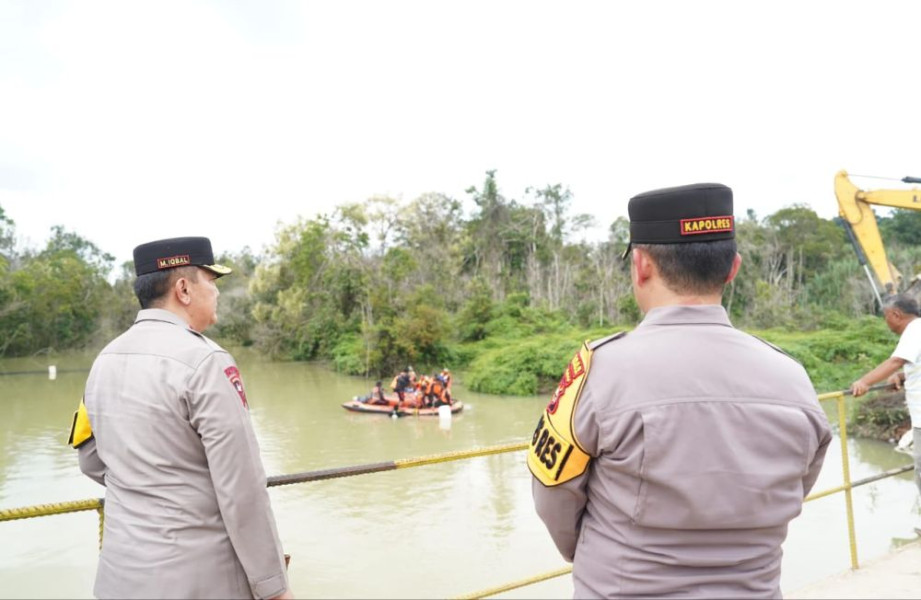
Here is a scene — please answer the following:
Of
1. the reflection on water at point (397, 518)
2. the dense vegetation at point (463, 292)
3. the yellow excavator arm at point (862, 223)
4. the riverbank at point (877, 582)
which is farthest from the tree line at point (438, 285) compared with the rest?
the riverbank at point (877, 582)

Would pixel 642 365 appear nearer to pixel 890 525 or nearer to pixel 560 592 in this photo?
pixel 560 592

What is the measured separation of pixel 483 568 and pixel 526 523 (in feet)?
5.88

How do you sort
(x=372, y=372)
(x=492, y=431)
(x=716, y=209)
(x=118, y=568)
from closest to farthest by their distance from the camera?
(x=716, y=209) < (x=118, y=568) < (x=492, y=431) < (x=372, y=372)

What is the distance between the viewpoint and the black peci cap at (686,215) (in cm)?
131

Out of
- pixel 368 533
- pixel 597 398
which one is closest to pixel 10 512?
pixel 597 398

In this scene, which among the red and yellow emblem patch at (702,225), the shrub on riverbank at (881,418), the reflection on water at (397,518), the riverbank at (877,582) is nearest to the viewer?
the red and yellow emblem patch at (702,225)

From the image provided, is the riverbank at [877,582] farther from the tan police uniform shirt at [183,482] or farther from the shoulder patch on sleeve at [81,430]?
the shoulder patch on sleeve at [81,430]

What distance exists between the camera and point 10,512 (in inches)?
67.4

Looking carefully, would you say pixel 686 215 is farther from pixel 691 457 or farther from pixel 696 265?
pixel 691 457

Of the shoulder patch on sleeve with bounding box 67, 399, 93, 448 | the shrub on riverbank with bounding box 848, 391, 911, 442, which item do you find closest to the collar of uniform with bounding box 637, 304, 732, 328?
the shoulder patch on sleeve with bounding box 67, 399, 93, 448

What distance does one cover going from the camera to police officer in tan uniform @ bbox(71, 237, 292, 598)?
1521 millimetres

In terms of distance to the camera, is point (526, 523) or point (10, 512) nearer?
point (10, 512)

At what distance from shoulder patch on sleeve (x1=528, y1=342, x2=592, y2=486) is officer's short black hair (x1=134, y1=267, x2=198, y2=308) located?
1.07m

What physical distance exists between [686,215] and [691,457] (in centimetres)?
45
